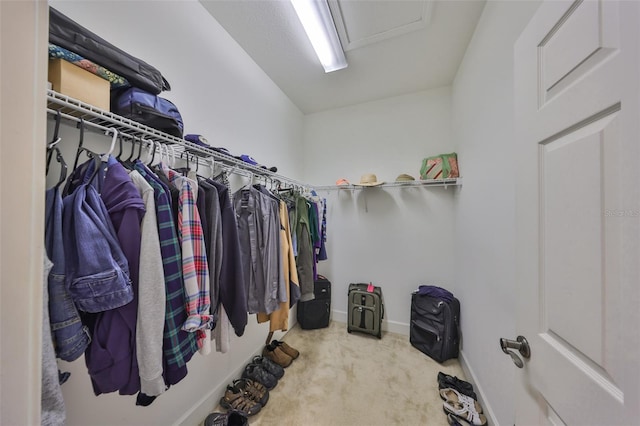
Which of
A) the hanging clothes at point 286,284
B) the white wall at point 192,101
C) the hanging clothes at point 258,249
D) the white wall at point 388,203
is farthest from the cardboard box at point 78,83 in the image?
the white wall at point 388,203

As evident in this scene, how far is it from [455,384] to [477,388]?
14 centimetres

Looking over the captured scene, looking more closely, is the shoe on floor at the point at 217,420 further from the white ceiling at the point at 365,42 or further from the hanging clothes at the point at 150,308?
the white ceiling at the point at 365,42

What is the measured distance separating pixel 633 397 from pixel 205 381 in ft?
6.09

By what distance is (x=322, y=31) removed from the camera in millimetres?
1574

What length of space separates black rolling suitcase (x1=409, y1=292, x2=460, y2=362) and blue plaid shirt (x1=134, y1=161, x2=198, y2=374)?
2.02 metres

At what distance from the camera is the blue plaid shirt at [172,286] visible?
0.73 m

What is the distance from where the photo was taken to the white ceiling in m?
1.44

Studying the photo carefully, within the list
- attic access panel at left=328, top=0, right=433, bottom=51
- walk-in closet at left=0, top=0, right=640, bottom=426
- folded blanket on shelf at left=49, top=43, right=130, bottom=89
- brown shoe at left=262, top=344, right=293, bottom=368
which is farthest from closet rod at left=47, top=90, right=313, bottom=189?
brown shoe at left=262, top=344, right=293, bottom=368

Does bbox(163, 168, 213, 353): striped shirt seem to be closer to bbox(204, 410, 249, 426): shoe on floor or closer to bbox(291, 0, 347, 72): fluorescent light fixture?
bbox(204, 410, 249, 426): shoe on floor

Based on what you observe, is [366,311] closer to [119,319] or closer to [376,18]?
[119,319]

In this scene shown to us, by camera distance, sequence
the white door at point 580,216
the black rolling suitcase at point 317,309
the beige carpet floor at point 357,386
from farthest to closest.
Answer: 1. the black rolling suitcase at point 317,309
2. the beige carpet floor at point 357,386
3. the white door at point 580,216

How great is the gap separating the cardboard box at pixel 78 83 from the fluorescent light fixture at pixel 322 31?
125 cm

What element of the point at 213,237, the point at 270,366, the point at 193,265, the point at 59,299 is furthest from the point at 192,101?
the point at 270,366

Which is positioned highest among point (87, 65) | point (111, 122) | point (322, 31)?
point (322, 31)
